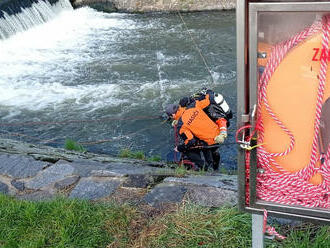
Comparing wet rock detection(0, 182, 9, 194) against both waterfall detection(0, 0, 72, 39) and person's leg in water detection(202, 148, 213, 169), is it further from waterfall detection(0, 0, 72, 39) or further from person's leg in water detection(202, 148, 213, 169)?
waterfall detection(0, 0, 72, 39)

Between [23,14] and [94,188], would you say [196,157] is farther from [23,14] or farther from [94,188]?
[23,14]

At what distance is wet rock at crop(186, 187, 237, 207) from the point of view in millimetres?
3349

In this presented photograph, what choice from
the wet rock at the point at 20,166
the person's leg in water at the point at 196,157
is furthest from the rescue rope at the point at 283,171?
the person's leg in water at the point at 196,157

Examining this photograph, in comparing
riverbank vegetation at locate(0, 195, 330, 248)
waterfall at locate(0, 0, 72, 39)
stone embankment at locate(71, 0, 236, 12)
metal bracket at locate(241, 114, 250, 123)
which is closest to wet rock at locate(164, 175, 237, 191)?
riverbank vegetation at locate(0, 195, 330, 248)

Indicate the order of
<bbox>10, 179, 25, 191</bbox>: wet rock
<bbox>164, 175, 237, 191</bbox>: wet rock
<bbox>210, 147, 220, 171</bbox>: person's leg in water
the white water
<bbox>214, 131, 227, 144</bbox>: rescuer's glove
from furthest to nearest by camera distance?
the white water < <bbox>210, 147, 220, 171</bbox>: person's leg in water < <bbox>214, 131, 227, 144</bbox>: rescuer's glove < <bbox>10, 179, 25, 191</bbox>: wet rock < <bbox>164, 175, 237, 191</bbox>: wet rock

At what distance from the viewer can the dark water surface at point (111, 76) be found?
27.0 ft

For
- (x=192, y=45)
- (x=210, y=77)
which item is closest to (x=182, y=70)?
(x=210, y=77)

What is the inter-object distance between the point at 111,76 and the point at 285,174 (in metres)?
9.10

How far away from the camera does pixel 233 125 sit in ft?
26.8

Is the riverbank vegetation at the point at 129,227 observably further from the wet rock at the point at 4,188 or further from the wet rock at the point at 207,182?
the wet rock at the point at 4,188

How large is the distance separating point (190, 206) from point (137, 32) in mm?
12151

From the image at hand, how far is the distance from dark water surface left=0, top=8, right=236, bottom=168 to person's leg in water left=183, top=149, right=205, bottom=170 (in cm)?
91

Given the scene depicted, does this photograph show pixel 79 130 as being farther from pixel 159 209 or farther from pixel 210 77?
pixel 159 209

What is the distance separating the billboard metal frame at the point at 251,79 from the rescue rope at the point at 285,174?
4 centimetres
